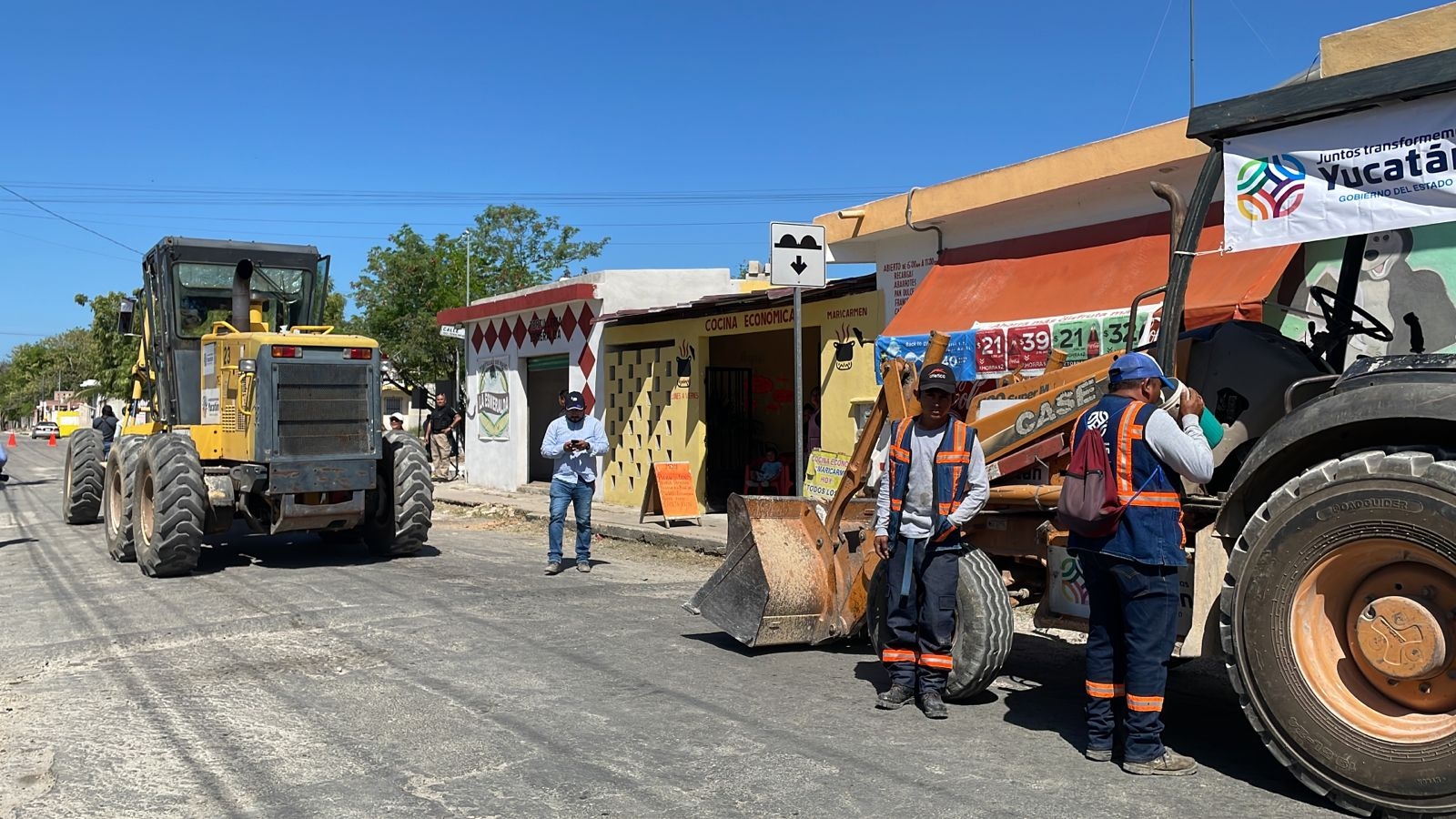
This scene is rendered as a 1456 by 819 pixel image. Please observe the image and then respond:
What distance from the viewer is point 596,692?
616 cm

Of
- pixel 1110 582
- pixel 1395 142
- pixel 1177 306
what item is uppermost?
pixel 1395 142

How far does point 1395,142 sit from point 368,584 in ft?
27.4

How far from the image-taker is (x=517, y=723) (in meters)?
5.59

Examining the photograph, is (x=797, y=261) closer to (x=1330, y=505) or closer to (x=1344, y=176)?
(x=1344, y=176)

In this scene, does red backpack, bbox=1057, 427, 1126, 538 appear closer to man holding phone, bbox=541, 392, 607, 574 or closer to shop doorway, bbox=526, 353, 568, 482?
man holding phone, bbox=541, 392, 607, 574

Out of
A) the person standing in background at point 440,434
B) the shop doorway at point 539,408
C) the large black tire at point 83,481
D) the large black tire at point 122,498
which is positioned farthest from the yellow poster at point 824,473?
the person standing in background at point 440,434

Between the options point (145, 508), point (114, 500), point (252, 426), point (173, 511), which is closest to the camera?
point (173, 511)

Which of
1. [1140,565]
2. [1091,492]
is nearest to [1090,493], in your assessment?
[1091,492]

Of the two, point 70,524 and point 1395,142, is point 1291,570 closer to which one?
point 1395,142

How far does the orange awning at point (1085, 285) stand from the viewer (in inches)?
313

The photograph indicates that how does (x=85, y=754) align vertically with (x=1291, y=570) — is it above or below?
below

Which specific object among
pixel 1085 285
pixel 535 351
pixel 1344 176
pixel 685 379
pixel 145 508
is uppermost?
pixel 535 351

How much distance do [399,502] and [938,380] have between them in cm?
719

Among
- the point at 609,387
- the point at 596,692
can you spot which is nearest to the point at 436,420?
the point at 609,387
